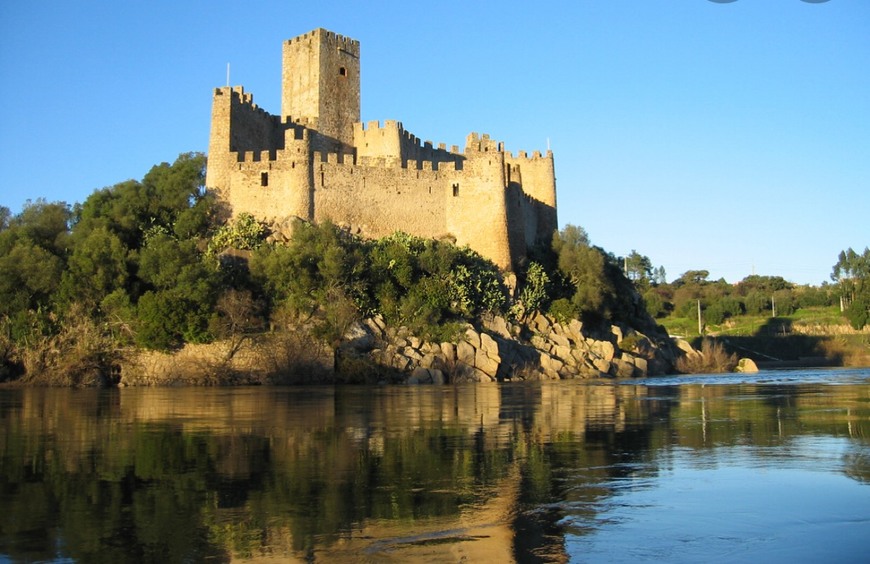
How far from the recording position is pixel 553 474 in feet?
32.4

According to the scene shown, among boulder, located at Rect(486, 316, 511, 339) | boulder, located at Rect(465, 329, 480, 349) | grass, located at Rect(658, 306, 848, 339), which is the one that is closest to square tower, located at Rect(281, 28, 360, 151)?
boulder, located at Rect(486, 316, 511, 339)

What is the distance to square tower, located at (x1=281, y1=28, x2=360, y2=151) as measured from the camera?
154 ft

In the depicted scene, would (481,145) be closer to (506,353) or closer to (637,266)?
(506,353)

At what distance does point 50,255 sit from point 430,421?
87.3ft

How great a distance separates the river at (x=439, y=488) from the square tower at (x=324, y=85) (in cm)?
3161

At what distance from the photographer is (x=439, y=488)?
9070 mm

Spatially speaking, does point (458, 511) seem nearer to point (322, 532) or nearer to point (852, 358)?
point (322, 532)

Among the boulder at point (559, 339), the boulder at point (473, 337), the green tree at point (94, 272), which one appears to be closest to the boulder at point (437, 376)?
the boulder at point (473, 337)

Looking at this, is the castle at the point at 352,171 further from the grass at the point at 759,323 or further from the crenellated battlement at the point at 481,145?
the grass at the point at 759,323

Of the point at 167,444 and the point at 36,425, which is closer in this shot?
the point at 167,444

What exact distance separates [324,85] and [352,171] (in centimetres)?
787

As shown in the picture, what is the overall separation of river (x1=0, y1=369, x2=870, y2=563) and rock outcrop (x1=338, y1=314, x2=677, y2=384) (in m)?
17.6

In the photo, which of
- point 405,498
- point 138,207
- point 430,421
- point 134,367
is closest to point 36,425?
point 430,421

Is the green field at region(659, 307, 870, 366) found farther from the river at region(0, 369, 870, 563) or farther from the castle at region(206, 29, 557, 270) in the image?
the river at region(0, 369, 870, 563)
